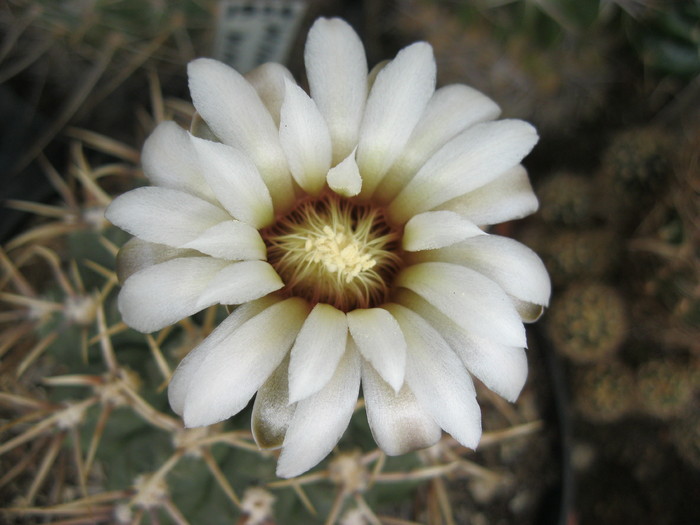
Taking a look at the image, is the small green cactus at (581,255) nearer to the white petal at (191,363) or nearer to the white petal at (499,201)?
the white petal at (499,201)

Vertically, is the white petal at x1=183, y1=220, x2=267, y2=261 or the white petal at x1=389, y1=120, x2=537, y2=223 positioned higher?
the white petal at x1=389, y1=120, x2=537, y2=223

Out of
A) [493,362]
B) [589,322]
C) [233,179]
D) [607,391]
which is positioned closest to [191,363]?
[233,179]

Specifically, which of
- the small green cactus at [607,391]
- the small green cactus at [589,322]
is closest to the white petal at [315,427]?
the small green cactus at [589,322]

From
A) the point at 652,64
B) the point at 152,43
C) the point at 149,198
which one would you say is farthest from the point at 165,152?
the point at 652,64

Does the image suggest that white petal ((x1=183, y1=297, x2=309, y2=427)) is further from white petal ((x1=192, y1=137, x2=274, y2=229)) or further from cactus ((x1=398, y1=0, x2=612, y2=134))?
cactus ((x1=398, y1=0, x2=612, y2=134))

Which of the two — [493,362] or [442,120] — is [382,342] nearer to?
[493,362]

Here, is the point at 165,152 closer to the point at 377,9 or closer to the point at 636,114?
the point at 377,9

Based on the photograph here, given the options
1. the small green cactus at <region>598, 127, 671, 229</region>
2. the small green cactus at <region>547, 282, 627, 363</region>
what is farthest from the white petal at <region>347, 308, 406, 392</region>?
the small green cactus at <region>598, 127, 671, 229</region>
